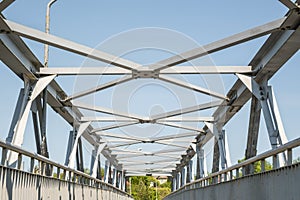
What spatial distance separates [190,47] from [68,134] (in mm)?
9424

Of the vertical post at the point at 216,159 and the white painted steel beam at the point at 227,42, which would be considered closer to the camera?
the white painted steel beam at the point at 227,42

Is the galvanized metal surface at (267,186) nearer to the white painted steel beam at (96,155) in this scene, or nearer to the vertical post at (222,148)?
the vertical post at (222,148)

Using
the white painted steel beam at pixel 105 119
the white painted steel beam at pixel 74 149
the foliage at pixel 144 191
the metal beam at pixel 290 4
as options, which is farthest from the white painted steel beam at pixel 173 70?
the foliage at pixel 144 191

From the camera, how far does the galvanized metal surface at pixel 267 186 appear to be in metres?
5.50

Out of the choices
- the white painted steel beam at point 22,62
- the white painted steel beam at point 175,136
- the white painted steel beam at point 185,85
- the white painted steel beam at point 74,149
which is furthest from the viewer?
the white painted steel beam at point 175,136

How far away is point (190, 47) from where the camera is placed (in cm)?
1257

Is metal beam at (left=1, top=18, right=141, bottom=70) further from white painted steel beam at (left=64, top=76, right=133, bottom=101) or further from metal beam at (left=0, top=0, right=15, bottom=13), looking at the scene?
white painted steel beam at (left=64, top=76, right=133, bottom=101)

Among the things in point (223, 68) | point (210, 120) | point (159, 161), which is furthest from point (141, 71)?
point (159, 161)

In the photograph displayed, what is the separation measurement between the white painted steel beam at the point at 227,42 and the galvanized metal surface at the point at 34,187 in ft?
12.4

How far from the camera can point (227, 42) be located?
10891 millimetres

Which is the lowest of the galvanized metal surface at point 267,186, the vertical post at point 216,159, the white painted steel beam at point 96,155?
the galvanized metal surface at point 267,186

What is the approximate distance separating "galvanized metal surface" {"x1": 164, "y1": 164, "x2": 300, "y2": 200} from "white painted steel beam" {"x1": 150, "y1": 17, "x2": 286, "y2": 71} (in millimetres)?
2894

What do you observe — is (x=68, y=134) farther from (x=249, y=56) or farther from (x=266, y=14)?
(x=266, y=14)

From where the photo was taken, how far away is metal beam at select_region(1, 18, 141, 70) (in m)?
10.1
